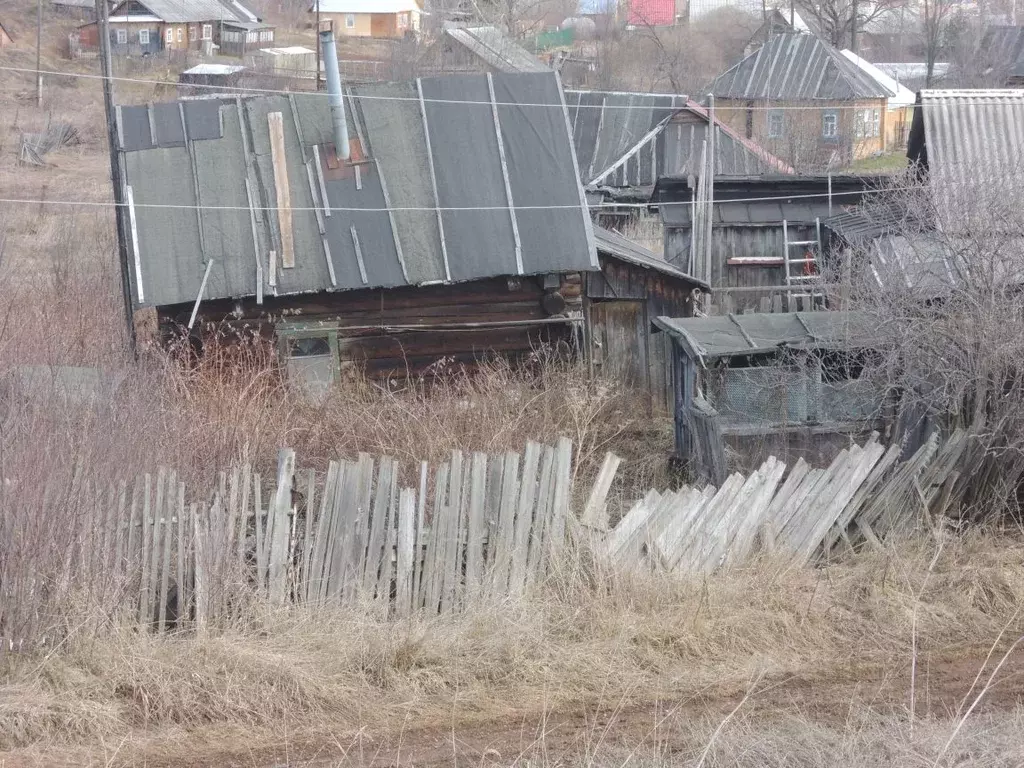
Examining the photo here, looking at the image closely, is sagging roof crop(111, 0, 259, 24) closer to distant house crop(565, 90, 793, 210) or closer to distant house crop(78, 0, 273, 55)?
distant house crop(78, 0, 273, 55)

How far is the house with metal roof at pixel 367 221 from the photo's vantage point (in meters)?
13.7

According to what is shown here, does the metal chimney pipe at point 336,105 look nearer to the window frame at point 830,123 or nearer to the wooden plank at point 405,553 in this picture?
the wooden plank at point 405,553

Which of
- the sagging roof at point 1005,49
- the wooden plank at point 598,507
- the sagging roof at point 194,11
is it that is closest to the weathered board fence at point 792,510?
the wooden plank at point 598,507

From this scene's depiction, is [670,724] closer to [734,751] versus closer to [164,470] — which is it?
[734,751]

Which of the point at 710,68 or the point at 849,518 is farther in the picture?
the point at 710,68

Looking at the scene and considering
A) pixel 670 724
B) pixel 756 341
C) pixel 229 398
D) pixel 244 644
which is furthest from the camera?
pixel 756 341

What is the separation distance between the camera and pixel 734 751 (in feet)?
18.1

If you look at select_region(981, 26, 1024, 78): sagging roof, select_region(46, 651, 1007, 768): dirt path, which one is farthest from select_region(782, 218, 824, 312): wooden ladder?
select_region(981, 26, 1024, 78): sagging roof

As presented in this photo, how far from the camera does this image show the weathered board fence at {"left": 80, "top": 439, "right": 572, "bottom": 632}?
713 cm

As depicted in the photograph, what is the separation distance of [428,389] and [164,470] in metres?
6.75

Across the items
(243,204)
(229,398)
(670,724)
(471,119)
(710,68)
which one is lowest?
(670,724)

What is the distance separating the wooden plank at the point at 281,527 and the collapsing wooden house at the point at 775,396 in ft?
16.9

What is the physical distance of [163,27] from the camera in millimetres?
52781

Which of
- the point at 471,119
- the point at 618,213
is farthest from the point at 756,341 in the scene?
the point at 618,213
